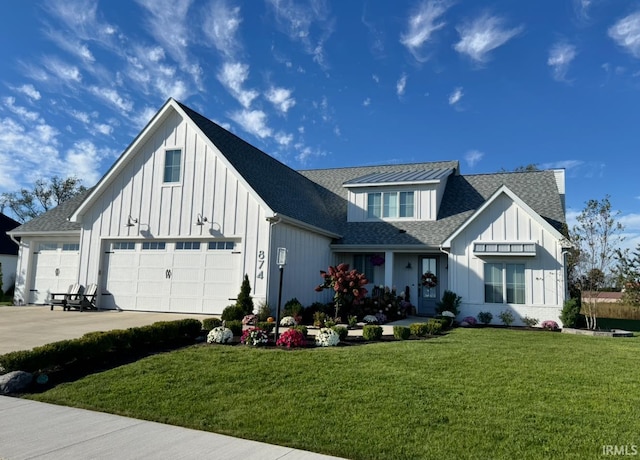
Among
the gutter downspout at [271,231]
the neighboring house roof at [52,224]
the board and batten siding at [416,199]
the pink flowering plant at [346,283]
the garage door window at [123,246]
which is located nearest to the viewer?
the pink flowering plant at [346,283]

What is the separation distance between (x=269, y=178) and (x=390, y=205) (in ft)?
19.3

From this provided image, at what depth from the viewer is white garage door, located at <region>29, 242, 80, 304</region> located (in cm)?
1838

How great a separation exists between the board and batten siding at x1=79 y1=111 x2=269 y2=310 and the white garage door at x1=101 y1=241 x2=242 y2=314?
1.15 feet

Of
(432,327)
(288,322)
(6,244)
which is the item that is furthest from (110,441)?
(6,244)

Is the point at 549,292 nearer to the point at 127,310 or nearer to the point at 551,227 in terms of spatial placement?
the point at 551,227

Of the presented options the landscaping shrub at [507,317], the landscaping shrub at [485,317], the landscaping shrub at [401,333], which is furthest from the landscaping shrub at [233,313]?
the landscaping shrub at [507,317]

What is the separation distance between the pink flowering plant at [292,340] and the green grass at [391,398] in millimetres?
534

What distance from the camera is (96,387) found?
6523mm

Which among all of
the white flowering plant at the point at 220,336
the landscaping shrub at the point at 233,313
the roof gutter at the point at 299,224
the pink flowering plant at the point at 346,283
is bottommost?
the white flowering plant at the point at 220,336

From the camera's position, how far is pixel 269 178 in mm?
17312

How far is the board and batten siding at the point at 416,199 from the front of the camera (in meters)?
19.0

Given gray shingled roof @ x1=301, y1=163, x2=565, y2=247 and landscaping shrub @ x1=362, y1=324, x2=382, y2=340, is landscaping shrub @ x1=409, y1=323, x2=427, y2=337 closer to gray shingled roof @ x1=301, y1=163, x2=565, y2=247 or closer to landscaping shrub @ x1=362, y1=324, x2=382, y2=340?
landscaping shrub @ x1=362, y1=324, x2=382, y2=340

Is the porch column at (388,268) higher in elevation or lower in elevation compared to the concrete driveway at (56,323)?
higher

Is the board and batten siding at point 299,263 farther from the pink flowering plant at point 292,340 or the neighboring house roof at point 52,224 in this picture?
the neighboring house roof at point 52,224
